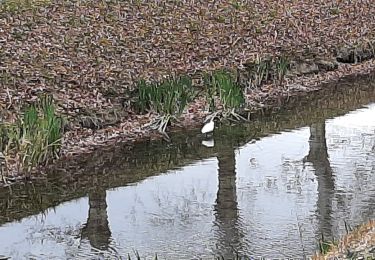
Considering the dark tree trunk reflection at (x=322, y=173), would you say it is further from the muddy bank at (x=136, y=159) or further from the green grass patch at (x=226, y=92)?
the green grass patch at (x=226, y=92)

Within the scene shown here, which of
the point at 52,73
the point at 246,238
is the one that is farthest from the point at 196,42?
the point at 246,238

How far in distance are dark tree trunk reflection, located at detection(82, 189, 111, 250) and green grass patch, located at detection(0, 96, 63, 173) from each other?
92 centimetres

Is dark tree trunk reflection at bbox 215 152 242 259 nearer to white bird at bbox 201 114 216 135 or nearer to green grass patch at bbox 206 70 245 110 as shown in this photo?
white bird at bbox 201 114 216 135

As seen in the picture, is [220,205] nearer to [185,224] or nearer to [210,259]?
[185,224]


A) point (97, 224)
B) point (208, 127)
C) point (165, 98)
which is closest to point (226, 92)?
point (208, 127)

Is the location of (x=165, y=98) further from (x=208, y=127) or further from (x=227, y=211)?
(x=227, y=211)

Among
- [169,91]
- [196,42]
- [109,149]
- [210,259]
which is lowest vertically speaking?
[210,259]

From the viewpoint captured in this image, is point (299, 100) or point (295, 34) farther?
point (295, 34)

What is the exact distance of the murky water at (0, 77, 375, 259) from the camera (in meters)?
6.66

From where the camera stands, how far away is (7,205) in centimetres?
784

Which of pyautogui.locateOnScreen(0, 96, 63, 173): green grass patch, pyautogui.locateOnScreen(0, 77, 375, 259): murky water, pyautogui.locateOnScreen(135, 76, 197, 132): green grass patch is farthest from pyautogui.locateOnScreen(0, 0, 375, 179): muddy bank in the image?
pyautogui.locateOnScreen(0, 77, 375, 259): murky water

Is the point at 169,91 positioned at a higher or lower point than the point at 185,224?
higher

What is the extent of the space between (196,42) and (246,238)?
7954 millimetres

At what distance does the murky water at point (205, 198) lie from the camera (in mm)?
6660
